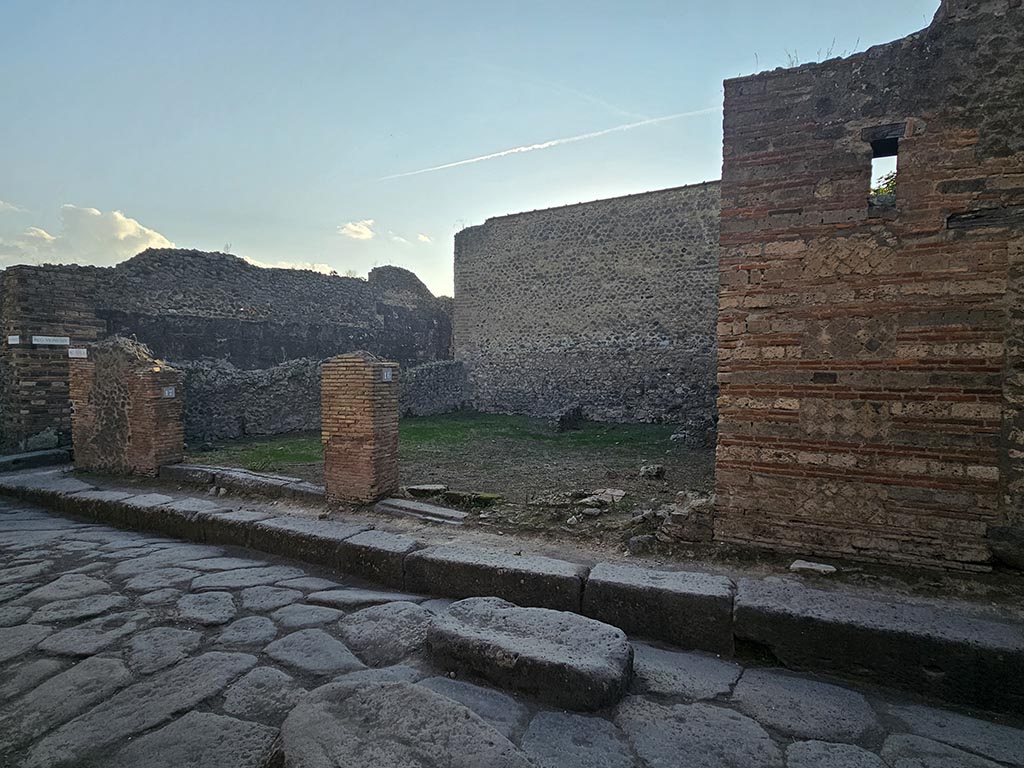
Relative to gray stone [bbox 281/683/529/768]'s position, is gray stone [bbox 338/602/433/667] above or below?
below

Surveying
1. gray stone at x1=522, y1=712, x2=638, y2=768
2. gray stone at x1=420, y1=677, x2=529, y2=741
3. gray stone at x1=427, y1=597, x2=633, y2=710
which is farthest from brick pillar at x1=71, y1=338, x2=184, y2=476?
gray stone at x1=522, y1=712, x2=638, y2=768

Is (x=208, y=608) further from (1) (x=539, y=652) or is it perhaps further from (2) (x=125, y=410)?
(2) (x=125, y=410)

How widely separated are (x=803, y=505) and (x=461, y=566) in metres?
2.46

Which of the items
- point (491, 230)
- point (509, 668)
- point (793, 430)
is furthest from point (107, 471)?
point (491, 230)

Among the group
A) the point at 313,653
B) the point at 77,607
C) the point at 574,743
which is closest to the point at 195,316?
the point at 77,607

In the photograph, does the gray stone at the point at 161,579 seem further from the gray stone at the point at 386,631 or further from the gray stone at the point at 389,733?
the gray stone at the point at 389,733

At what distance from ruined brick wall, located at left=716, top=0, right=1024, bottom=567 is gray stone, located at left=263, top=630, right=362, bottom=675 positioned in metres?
2.77

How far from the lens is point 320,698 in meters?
2.17

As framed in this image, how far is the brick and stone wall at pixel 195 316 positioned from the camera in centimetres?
953

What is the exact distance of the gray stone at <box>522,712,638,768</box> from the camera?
2070mm

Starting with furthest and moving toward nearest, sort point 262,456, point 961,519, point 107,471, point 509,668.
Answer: point 262,456 < point 107,471 < point 961,519 < point 509,668

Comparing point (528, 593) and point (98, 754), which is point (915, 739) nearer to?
point (528, 593)

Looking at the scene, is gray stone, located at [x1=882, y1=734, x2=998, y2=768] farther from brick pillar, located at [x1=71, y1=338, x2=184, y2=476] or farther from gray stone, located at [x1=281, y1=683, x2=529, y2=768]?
brick pillar, located at [x1=71, y1=338, x2=184, y2=476]

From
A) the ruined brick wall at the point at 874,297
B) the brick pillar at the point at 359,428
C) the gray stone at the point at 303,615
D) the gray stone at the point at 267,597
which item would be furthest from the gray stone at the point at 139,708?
the ruined brick wall at the point at 874,297
